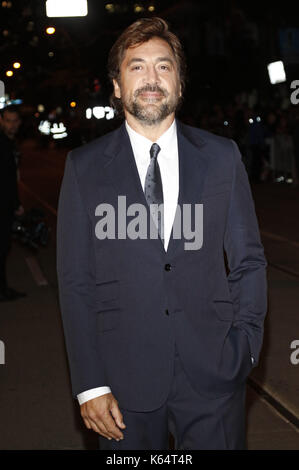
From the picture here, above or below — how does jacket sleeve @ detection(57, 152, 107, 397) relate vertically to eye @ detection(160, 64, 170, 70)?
below

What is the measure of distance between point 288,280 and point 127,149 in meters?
8.14

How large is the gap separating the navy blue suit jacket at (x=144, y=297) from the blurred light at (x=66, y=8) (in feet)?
51.3

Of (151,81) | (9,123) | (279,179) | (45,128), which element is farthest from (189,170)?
(45,128)

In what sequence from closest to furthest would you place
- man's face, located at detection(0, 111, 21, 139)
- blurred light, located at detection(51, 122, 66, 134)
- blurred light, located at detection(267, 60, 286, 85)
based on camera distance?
man's face, located at detection(0, 111, 21, 139)
blurred light, located at detection(267, 60, 286, 85)
blurred light, located at detection(51, 122, 66, 134)

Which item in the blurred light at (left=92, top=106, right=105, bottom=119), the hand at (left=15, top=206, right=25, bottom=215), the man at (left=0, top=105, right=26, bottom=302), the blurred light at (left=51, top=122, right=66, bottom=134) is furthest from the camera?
the blurred light at (left=51, top=122, right=66, bottom=134)

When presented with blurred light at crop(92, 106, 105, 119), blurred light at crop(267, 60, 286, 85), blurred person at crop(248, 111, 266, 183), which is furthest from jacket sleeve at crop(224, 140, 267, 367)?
blurred light at crop(92, 106, 105, 119)

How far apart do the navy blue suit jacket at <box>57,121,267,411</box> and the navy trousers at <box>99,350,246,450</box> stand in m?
0.04

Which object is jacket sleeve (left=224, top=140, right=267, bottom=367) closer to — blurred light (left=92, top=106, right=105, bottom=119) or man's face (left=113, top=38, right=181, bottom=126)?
man's face (left=113, top=38, right=181, bottom=126)

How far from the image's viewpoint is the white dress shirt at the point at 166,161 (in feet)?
11.2

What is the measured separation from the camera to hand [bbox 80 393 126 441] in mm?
3262

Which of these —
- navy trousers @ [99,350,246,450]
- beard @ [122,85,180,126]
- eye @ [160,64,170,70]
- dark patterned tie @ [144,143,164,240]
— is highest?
eye @ [160,64,170,70]

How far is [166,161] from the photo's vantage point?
350 centimetres
